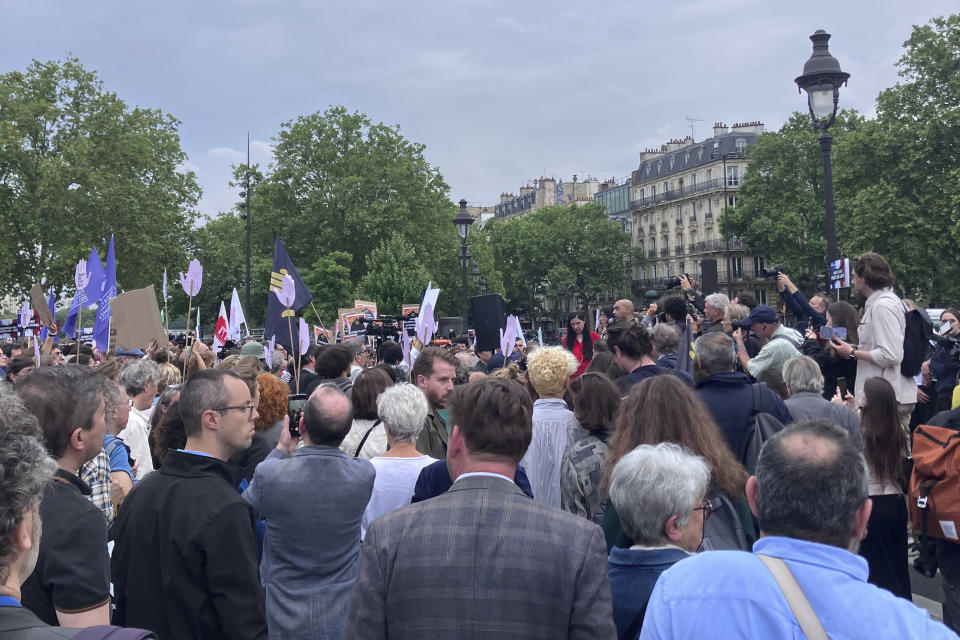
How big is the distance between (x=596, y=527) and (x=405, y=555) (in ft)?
1.75

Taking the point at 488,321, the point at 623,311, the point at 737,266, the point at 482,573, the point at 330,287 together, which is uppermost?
the point at 737,266

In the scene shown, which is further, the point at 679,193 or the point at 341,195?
the point at 679,193

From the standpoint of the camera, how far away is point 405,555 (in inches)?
92.6

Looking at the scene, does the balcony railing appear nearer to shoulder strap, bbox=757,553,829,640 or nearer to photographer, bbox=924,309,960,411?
photographer, bbox=924,309,960,411

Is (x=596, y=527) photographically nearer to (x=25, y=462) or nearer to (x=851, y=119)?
(x=25, y=462)

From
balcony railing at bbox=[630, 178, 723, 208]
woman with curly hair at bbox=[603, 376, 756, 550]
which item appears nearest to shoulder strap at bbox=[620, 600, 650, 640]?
woman with curly hair at bbox=[603, 376, 756, 550]

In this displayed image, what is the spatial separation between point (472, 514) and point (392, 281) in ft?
121

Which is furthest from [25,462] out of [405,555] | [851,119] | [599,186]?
[599,186]

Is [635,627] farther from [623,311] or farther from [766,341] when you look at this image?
[623,311]

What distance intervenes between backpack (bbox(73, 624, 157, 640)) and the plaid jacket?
3.25ft

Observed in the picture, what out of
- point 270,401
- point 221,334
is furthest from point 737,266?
point 270,401

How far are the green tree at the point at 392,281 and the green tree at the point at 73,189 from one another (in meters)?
8.99

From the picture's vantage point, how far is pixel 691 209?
265 feet

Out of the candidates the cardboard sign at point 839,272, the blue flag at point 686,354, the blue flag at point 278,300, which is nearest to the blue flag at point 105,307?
the blue flag at point 278,300
